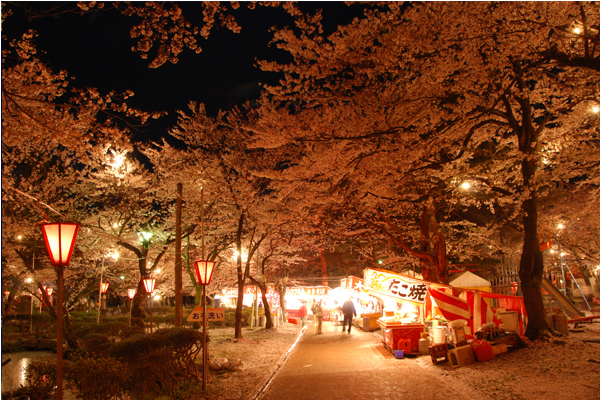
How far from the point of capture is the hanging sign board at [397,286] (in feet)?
39.1

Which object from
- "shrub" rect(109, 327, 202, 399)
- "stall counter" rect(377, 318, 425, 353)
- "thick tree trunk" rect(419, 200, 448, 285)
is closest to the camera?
"shrub" rect(109, 327, 202, 399)

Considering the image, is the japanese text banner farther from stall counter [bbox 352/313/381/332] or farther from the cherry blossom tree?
stall counter [bbox 352/313/381/332]

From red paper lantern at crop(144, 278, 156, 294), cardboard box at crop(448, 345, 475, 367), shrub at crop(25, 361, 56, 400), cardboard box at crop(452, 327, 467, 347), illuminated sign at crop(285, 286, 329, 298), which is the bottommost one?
illuminated sign at crop(285, 286, 329, 298)

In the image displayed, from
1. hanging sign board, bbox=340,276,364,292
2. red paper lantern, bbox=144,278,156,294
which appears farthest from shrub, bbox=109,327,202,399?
hanging sign board, bbox=340,276,364,292

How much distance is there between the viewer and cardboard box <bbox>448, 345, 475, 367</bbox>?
9.19 metres

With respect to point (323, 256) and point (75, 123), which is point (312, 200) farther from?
point (323, 256)

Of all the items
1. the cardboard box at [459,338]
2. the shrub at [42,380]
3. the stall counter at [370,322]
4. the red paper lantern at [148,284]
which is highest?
the red paper lantern at [148,284]

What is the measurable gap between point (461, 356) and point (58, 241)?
912 centimetres

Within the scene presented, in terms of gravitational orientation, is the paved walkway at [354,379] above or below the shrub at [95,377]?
below

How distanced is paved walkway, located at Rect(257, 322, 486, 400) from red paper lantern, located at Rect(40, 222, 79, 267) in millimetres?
4867

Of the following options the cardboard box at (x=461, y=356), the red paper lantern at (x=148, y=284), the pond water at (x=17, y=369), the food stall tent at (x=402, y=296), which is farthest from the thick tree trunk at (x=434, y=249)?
the pond water at (x=17, y=369)

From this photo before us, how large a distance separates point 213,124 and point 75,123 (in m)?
9.78

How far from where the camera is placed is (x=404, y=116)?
977cm

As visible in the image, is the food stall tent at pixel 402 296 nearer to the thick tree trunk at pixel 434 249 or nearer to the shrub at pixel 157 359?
the thick tree trunk at pixel 434 249
